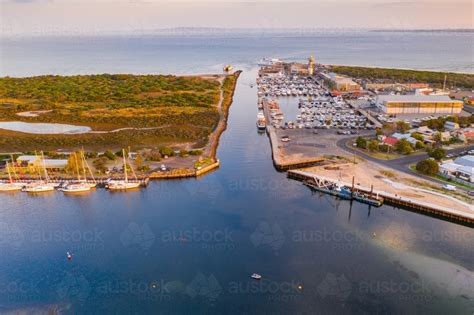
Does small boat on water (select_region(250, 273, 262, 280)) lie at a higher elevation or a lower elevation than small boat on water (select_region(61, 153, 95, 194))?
→ lower

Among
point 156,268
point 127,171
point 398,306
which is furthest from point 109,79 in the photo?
point 398,306

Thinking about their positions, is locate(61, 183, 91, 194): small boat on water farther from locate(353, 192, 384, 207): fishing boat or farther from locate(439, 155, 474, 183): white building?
locate(439, 155, 474, 183): white building

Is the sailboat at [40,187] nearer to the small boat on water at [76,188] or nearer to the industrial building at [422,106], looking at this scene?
the small boat on water at [76,188]

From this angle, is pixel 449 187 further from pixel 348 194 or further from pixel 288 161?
pixel 288 161

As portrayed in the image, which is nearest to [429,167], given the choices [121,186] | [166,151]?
[166,151]

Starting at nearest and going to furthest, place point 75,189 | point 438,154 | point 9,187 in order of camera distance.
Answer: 1. point 75,189
2. point 9,187
3. point 438,154

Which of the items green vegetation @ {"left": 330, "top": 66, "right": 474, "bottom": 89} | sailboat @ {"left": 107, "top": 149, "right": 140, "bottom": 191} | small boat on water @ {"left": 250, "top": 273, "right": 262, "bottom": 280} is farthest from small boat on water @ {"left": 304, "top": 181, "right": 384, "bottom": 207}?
green vegetation @ {"left": 330, "top": 66, "right": 474, "bottom": 89}

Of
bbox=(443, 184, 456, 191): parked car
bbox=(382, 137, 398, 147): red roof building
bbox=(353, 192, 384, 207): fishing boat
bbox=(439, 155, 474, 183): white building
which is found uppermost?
bbox=(382, 137, 398, 147): red roof building
